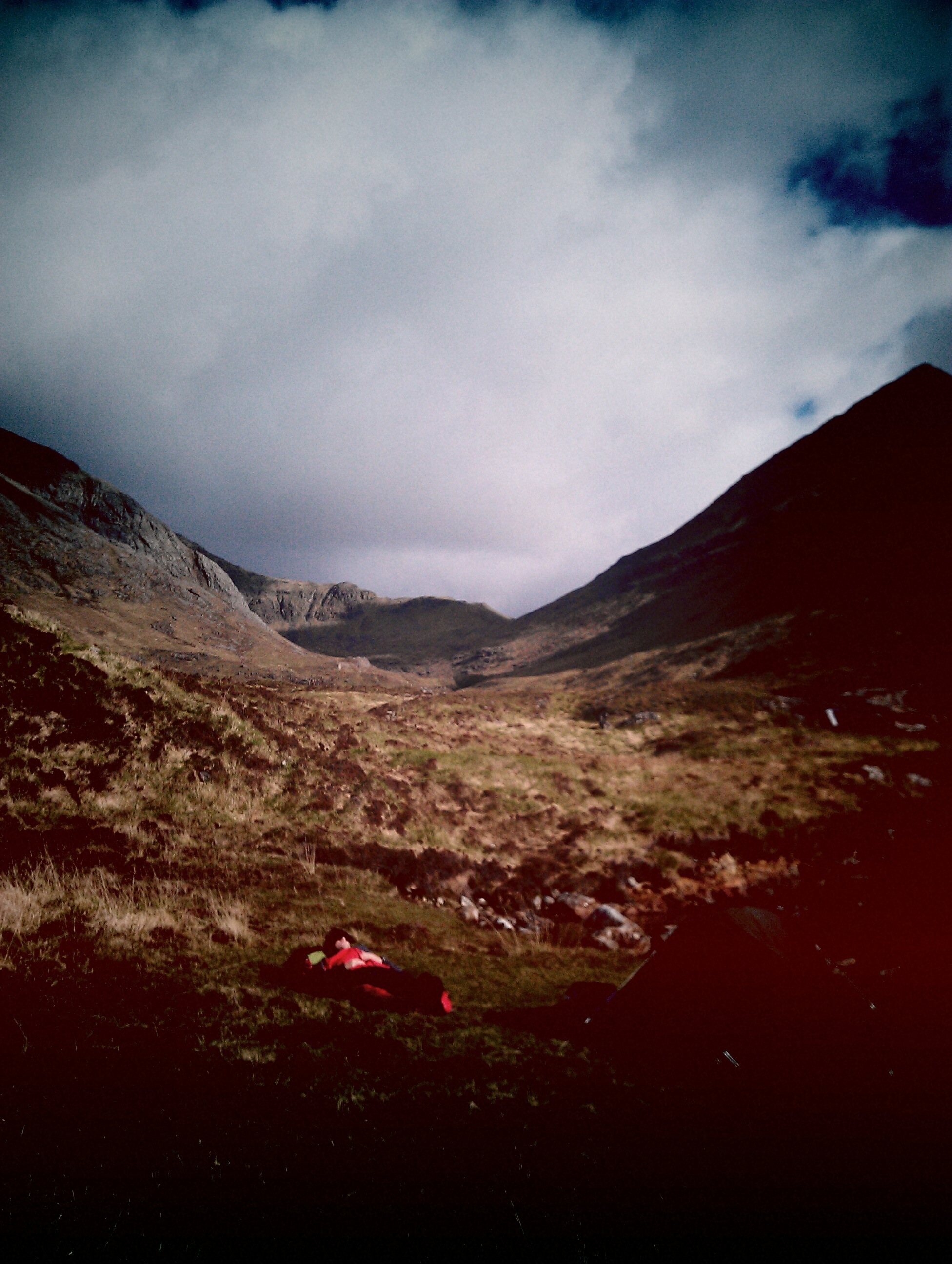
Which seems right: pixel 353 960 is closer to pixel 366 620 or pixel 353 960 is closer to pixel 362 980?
pixel 362 980

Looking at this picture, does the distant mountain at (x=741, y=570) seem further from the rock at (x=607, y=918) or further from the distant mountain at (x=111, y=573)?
the rock at (x=607, y=918)

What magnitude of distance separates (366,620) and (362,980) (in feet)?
576

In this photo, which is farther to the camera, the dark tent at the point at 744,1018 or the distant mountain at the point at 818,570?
the distant mountain at the point at 818,570

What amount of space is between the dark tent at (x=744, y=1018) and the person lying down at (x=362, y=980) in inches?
80.2

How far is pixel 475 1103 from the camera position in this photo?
4.39 m

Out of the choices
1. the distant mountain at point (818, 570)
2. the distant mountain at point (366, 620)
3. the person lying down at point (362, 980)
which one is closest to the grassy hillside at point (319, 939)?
the person lying down at point (362, 980)

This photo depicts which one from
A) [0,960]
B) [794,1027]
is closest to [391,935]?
[0,960]

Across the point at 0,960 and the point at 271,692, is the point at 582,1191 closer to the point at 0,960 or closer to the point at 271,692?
the point at 0,960

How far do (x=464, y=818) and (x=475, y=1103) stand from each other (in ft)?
34.6

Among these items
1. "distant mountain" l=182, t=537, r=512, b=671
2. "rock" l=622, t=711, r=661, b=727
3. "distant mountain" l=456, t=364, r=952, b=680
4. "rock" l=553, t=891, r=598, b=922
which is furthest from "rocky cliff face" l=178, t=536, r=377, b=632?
"rock" l=553, t=891, r=598, b=922

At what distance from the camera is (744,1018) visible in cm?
551

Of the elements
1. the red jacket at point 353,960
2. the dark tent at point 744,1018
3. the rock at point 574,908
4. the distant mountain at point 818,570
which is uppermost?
the distant mountain at point 818,570

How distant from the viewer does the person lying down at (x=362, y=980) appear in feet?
19.2

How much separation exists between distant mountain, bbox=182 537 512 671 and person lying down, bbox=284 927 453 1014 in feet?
407
